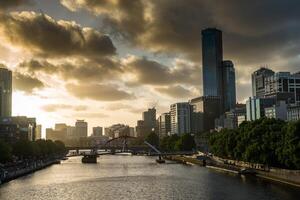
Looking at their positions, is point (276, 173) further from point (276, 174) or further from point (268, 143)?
point (268, 143)

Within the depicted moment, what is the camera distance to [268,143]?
104 metres

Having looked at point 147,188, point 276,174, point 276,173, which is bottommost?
point 147,188

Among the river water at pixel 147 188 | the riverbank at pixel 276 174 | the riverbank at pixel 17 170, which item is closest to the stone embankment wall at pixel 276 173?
the riverbank at pixel 276 174

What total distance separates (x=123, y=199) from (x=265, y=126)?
4766 cm

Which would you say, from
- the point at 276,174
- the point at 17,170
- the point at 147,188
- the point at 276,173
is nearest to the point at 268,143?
the point at 276,173

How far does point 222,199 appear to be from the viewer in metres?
75.4

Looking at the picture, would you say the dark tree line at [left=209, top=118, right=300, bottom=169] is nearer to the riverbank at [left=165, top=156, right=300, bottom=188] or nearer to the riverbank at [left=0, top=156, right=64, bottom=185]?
the riverbank at [left=165, top=156, right=300, bottom=188]

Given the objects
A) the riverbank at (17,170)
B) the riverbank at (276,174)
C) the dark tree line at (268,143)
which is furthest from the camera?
the riverbank at (17,170)

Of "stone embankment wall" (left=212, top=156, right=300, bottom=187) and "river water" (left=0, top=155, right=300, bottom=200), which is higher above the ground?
"stone embankment wall" (left=212, top=156, right=300, bottom=187)

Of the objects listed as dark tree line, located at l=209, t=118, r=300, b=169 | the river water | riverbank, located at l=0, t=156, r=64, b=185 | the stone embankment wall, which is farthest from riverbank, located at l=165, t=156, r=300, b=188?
riverbank, located at l=0, t=156, r=64, b=185

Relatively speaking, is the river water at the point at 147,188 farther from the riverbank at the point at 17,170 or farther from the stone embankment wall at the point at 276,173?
the stone embankment wall at the point at 276,173

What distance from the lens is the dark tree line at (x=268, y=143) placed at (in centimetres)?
9006

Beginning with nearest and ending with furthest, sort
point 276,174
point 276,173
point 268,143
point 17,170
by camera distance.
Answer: point 276,174 → point 276,173 → point 268,143 → point 17,170

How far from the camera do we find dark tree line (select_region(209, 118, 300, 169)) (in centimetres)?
9006
